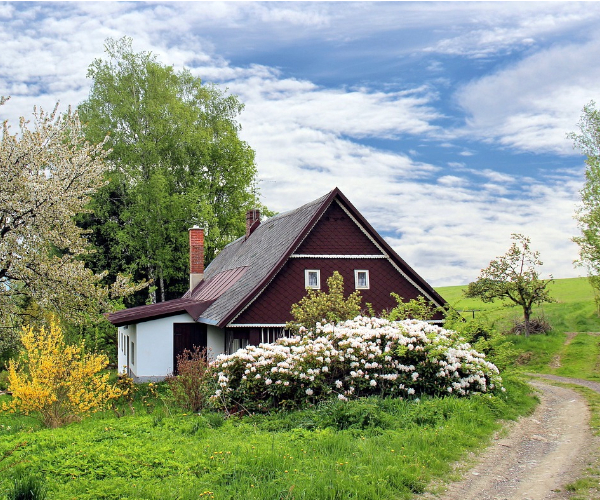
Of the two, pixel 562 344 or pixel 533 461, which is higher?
pixel 562 344

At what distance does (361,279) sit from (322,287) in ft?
4.99

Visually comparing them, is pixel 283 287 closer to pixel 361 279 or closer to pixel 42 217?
pixel 361 279

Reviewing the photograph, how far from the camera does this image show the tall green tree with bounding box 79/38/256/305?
112 feet

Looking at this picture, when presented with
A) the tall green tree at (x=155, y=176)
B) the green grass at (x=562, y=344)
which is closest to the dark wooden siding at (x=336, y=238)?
the green grass at (x=562, y=344)

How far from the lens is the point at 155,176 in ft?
110

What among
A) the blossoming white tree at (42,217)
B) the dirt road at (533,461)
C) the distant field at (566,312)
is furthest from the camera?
the distant field at (566,312)

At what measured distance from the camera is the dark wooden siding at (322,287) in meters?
19.6

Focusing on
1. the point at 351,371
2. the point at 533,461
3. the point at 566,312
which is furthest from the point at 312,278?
the point at 566,312

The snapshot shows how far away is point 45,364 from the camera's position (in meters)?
13.5

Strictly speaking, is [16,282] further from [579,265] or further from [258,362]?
[579,265]

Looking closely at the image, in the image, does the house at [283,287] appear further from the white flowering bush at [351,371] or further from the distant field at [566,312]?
the white flowering bush at [351,371]

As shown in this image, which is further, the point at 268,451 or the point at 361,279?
the point at 361,279

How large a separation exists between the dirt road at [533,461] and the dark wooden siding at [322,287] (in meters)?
8.44

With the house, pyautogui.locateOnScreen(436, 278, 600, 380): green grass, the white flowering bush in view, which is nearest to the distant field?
pyautogui.locateOnScreen(436, 278, 600, 380): green grass
